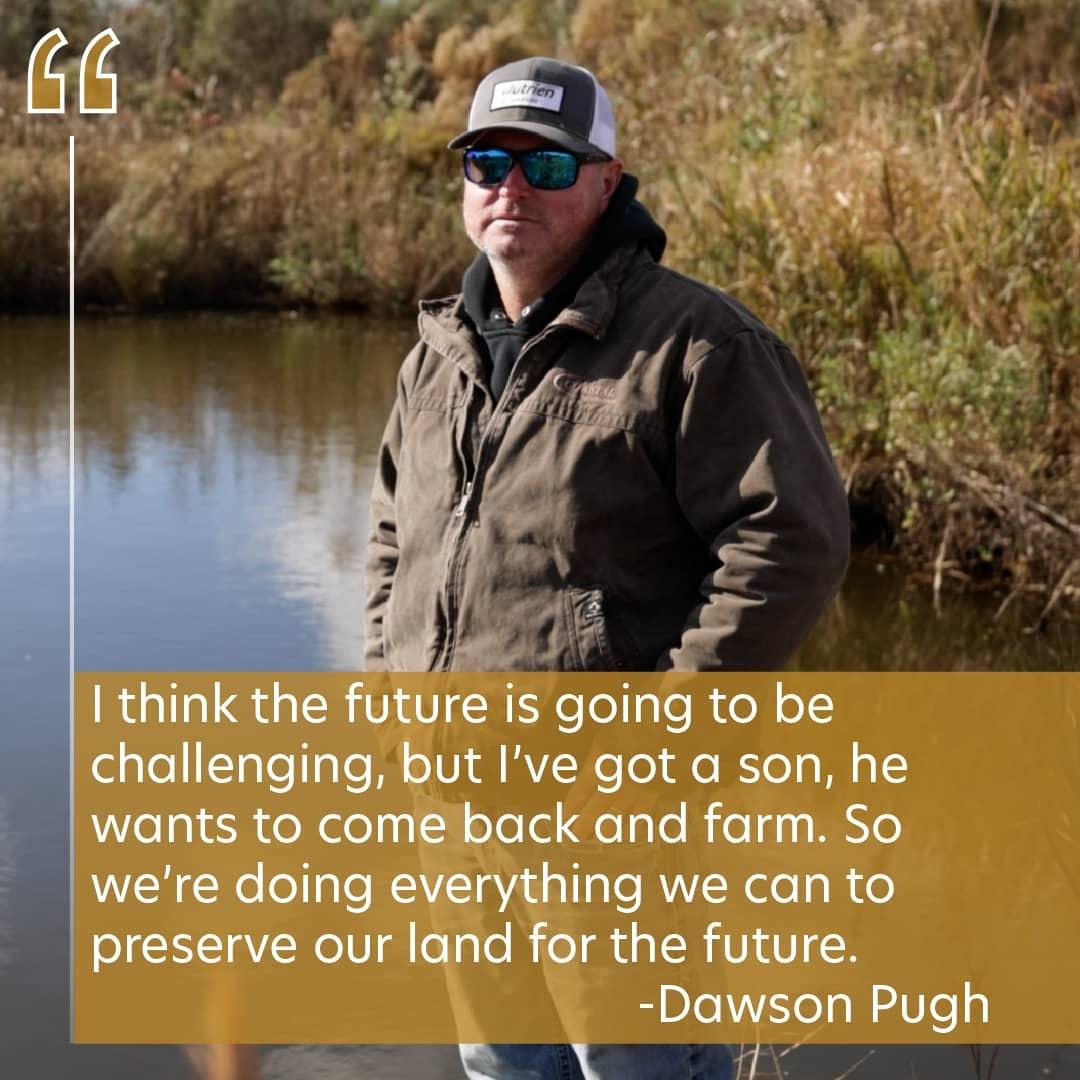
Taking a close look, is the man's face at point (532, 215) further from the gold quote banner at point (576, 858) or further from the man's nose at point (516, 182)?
the gold quote banner at point (576, 858)

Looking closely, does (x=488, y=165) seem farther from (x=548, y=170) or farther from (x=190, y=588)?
(x=190, y=588)

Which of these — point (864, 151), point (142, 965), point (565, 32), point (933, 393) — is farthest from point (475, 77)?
point (142, 965)

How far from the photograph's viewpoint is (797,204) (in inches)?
329

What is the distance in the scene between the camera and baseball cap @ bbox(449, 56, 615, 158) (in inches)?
104

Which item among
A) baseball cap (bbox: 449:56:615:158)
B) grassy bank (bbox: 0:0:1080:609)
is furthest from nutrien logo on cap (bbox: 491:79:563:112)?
grassy bank (bbox: 0:0:1080:609)

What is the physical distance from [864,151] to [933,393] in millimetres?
1544

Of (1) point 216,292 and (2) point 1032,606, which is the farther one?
(1) point 216,292

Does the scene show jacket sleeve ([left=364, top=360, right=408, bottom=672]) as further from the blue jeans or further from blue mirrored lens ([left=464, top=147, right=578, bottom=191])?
the blue jeans

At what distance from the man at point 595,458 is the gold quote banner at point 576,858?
0.07 meters

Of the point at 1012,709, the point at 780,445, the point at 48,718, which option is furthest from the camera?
the point at 1012,709

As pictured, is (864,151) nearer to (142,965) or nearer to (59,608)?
(59,608)

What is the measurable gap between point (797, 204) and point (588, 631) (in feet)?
19.9

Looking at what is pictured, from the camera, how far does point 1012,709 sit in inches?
253

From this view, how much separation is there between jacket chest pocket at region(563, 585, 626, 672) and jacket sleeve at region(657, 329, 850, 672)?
92 millimetres
